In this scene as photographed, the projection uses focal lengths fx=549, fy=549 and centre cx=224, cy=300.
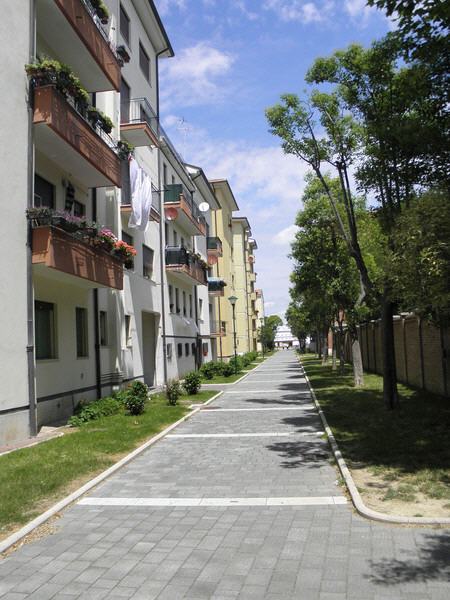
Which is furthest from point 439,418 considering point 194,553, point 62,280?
point 62,280

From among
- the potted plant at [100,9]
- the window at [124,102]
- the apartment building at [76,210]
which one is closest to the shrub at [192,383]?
the apartment building at [76,210]

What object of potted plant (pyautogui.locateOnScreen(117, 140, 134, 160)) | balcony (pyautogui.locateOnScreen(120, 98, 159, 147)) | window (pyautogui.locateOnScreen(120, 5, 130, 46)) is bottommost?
potted plant (pyautogui.locateOnScreen(117, 140, 134, 160))

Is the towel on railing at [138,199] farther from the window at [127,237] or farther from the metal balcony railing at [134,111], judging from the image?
the metal balcony railing at [134,111]

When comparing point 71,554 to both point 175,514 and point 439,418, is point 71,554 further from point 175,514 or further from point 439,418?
point 439,418

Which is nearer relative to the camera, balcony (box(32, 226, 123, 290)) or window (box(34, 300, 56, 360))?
balcony (box(32, 226, 123, 290))

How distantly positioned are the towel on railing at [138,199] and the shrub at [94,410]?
6346mm

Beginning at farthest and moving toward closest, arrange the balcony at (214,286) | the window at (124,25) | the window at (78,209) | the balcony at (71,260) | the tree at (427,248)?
the balcony at (214,286) → the window at (124,25) → the window at (78,209) → the balcony at (71,260) → the tree at (427,248)

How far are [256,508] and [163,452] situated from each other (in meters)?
3.78

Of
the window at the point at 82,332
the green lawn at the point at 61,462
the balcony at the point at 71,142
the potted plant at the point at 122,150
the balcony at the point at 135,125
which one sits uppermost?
the balcony at the point at 135,125

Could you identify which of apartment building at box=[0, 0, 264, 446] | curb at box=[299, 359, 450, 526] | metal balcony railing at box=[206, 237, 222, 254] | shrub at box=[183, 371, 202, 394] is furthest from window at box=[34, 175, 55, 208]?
metal balcony railing at box=[206, 237, 222, 254]

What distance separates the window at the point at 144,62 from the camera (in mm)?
22516

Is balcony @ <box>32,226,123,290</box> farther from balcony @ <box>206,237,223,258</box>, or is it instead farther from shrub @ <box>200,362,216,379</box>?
balcony @ <box>206,237,223,258</box>

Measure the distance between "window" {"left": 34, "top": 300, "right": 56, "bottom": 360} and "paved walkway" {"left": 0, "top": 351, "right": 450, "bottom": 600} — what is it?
543 cm

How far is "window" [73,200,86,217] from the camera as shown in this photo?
14784 millimetres
